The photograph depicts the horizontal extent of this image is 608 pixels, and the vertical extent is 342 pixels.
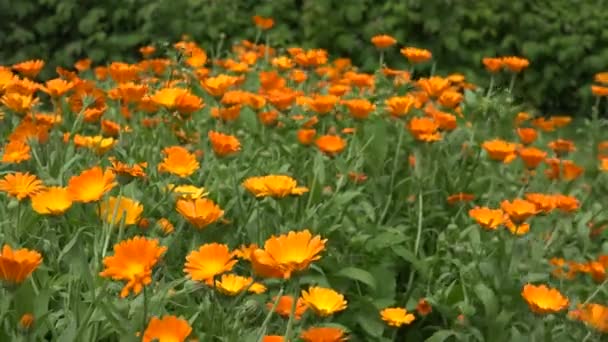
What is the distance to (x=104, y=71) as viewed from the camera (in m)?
3.30

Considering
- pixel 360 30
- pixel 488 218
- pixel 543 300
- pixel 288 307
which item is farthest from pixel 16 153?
pixel 360 30

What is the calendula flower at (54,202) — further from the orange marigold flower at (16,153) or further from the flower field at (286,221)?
the orange marigold flower at (16,153)

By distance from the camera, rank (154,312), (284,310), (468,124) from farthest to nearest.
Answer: (468,124), (284,310), (154,312)

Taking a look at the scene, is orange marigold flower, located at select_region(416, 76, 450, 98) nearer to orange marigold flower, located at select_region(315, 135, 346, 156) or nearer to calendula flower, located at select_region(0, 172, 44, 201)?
orange marigold flower, located at select_region(315, 135, 346, 156)

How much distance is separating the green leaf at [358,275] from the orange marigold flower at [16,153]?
69cm

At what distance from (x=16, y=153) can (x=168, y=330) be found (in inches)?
30.4

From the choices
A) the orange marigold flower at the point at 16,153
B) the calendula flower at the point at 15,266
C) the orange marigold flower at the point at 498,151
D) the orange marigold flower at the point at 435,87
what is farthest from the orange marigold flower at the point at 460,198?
the calendula flower at the point at 15,266

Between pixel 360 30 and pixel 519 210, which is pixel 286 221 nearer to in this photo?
pixel 519 210

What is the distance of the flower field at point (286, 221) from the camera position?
4.55 ft

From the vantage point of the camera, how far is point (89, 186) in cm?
146

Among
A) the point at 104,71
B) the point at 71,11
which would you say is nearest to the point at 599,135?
the point at 104,71

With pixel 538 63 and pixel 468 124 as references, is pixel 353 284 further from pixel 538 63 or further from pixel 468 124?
pixel 538 63

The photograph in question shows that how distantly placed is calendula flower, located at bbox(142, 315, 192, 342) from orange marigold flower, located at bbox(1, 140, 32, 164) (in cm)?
72

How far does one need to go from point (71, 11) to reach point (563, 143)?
3242 mm
